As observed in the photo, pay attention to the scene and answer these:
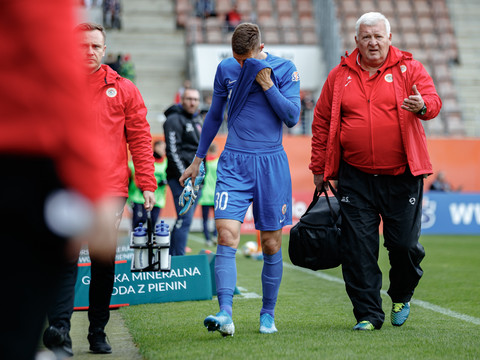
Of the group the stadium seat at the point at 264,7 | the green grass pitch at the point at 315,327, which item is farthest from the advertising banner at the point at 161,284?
the stadium seat at the point at 264,7

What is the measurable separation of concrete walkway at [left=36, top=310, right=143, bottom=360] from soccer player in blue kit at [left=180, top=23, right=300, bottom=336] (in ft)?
2.09

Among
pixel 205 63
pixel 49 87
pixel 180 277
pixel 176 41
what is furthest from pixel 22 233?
pixel 176 41

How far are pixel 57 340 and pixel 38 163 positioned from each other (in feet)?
8.26

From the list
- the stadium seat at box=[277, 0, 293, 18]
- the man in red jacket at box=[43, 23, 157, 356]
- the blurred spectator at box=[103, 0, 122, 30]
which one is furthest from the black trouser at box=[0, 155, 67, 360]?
the stadium seat at box=[277, 0, 293, 18]

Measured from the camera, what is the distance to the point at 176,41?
2512cm

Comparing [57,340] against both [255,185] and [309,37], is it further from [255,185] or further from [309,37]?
[309,37]

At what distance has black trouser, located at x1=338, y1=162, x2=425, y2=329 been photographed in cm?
530

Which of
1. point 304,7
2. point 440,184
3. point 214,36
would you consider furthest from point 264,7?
point 440,184

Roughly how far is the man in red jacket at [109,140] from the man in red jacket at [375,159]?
55.5 inches

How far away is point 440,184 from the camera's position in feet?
63.8

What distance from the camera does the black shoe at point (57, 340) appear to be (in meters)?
4.26

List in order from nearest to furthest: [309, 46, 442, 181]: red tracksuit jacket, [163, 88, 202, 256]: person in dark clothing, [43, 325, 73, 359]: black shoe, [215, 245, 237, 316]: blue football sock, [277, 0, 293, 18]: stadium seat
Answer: [43, 325, 73, 359]: black shoe, [215, 245, 237, 316]: blue football sock, [309, 46, 442, 181]: red tracksuit jacket, [163, 88, 202, 256]: person in dark clothing, [277, 0, 293, 18]: stadium seat

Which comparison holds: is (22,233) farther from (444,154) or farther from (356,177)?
(444,154)

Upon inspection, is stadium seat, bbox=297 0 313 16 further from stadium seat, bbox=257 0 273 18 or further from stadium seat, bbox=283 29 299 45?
stadium seat, bbox=283 29 299 45
